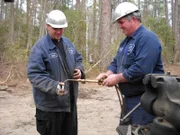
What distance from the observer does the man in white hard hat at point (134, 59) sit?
277 cm

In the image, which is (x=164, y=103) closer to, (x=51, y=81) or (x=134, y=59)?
(x=134, y=59)

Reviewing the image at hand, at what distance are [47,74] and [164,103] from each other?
2056 millimetres

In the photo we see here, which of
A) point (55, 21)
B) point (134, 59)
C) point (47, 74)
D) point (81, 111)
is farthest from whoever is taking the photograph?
point (81, 111)

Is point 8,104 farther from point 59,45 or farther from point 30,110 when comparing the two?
point 59,45

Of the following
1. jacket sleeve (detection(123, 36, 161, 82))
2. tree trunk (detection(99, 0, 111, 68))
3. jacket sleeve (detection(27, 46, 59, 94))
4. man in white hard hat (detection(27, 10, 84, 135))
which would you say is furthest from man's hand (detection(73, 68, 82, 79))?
tree trunk (detection(99, 0, 111, 68))

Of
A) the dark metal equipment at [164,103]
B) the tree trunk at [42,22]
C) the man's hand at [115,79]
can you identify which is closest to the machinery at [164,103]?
the dark metal equipment at [164,103]

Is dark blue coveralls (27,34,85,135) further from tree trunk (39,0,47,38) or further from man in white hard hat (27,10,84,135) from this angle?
tree trunk (39,0,47,38)

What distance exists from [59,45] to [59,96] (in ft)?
2.29

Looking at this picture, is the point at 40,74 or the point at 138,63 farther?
the point at 40,74

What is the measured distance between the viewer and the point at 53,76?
3.58 meters

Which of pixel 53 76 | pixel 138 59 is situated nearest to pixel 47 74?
pixel 53 76

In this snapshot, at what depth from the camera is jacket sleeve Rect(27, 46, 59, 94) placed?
3373mm

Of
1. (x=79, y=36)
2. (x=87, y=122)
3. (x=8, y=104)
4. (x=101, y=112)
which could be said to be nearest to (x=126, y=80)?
(x=87, y=122)

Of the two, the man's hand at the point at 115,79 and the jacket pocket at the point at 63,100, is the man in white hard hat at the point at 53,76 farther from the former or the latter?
the man's hand at the point at 115,79
